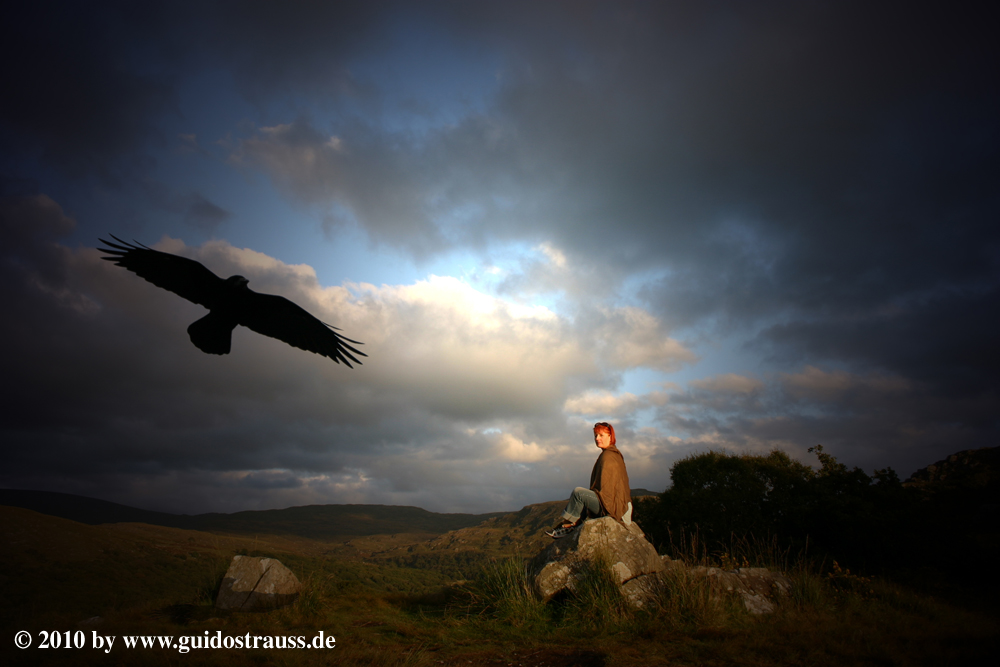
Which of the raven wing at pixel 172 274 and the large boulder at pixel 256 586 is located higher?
the raven wing at pixel 172 274

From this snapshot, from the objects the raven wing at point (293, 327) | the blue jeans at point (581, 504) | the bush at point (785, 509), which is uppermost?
the raven wing at point (293, 327)

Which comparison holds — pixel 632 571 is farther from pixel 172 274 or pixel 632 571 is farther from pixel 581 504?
pixel 172 274

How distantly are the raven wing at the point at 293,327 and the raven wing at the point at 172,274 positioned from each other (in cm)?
76

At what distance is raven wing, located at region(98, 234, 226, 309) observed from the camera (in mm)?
8578

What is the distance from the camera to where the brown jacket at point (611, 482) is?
7535mm

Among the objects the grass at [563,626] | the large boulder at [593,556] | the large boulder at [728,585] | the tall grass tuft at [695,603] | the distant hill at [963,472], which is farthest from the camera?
the distant hill at [963,472]

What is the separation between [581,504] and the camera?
7.92 metres

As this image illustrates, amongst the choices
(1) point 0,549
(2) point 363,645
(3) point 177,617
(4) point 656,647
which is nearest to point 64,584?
(1) point 0,549

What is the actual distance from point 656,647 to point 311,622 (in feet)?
20.0

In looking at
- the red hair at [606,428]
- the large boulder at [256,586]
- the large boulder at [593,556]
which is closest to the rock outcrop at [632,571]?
the large boulder at [593,556]

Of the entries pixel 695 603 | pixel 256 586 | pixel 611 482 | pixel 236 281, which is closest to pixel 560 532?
pixel 611 482

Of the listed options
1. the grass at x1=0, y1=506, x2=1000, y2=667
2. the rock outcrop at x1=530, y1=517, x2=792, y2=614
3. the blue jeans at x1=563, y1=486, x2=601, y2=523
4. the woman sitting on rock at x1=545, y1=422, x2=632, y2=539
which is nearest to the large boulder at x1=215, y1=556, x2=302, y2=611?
the grass at x1=0, y1=506, x2=1000, y2=667

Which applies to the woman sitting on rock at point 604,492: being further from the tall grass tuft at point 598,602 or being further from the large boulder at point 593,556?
the tall grass tuft at point 598,602

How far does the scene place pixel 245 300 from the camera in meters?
8.87
